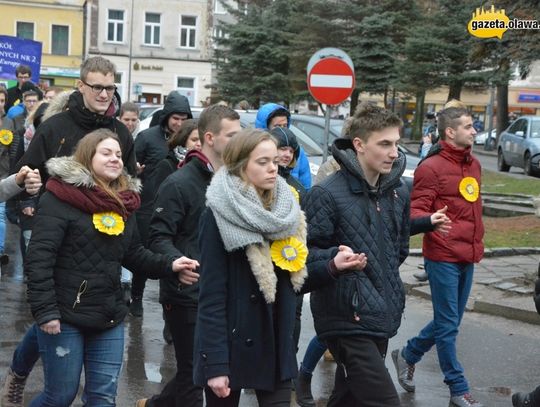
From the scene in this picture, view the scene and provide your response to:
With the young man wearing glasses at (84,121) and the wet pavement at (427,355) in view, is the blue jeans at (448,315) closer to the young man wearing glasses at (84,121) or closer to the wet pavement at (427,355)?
the wet pavement at (427,355)

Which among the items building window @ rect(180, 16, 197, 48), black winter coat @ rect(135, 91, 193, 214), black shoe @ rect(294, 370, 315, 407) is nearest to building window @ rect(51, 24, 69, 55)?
building window @ rect(180, 16, 197, 48)

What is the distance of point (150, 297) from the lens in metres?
10.3

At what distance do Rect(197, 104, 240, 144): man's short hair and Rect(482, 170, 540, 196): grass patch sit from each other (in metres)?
16.9

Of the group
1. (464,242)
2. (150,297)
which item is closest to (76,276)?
(464,242)

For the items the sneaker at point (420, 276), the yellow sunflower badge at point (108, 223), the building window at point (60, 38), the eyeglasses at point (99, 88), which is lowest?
the sneaker at point (420, 276)

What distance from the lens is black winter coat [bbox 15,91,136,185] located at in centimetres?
625

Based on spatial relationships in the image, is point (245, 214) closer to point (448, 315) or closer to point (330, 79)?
point (448, 315)

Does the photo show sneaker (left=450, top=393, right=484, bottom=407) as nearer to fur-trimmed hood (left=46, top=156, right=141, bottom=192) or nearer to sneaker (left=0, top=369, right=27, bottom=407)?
sneaker (left=0, top=369, right=27, bottom=407)

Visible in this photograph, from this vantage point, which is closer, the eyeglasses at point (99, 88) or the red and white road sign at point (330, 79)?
the eyeglasses at point (99, 88)

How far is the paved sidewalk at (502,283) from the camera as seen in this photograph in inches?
386

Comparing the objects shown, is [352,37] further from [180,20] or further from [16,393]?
[16,393]

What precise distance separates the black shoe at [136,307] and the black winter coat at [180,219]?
151 inches

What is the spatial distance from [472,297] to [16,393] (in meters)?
5.74

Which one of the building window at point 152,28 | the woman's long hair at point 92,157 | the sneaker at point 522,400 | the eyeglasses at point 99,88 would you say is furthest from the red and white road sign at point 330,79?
the building window at point 152,28
